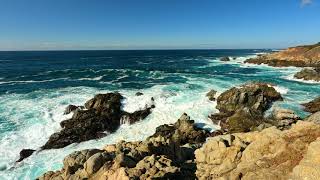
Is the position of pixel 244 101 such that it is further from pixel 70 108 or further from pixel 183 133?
pixel 70 108

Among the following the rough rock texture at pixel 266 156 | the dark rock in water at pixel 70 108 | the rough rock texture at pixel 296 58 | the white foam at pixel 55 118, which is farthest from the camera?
the rough rock texture at pixel 296 58

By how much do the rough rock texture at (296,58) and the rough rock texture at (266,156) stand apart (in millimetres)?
84620

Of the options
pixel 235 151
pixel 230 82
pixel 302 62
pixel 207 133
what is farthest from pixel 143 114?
pixel 302 62

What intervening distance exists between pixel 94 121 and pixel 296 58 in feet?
284

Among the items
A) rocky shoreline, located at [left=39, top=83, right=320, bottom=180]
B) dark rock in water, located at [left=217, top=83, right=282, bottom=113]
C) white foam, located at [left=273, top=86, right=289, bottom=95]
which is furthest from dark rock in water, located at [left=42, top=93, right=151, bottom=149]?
white foam, located at [left=273, top=86, right=289, bottom=95]

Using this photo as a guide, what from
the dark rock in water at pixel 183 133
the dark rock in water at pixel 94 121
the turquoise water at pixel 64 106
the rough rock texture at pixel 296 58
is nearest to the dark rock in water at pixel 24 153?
the turquoise water at pixel 64 106

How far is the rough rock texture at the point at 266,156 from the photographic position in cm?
1348

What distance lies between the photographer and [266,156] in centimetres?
1566

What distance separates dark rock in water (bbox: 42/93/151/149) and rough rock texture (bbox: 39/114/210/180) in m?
13.1

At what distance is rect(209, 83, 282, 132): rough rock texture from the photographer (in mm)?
34703

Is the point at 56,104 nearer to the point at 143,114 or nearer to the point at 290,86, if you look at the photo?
the point at 143,114

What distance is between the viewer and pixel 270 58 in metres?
115

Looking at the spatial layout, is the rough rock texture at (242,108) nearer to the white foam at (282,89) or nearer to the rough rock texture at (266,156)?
the white foam at (282,89)

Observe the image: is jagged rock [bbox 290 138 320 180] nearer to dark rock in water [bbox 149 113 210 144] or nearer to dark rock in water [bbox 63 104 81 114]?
dark rock in water [bbox 149 113 210 144]
